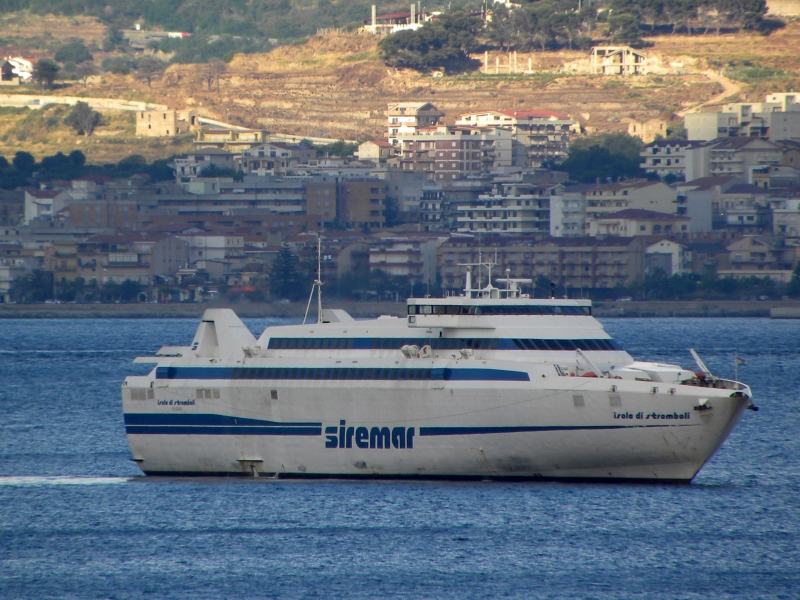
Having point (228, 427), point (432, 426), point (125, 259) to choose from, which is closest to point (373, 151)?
point (125, 259)

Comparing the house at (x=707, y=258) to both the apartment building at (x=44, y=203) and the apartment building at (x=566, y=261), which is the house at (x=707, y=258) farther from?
the apartment building at (x=44, y=203)

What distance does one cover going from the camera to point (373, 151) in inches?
7343

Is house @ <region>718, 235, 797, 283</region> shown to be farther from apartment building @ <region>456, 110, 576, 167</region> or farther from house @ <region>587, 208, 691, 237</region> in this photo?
apartment building @ <region>456, 110, 576, 167</region>

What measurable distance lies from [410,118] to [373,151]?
1077 cm

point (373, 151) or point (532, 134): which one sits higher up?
point (532, 134)

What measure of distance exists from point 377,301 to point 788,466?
3646 inches

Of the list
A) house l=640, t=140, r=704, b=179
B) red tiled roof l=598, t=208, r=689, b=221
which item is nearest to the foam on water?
red tiled roof l=598, t=208, r=689, b=221

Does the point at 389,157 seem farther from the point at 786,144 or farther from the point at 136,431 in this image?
the point at 136,431

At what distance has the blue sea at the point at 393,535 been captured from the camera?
3453 centimetres

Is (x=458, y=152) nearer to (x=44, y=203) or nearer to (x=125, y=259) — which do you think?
(x=44, y=203)

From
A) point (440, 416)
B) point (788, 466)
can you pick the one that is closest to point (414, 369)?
point (440, 416)

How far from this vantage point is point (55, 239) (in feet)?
520

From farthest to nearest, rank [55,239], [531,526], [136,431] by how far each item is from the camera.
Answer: [55,239], [136,431], [531,526]

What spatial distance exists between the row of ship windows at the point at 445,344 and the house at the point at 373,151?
142 meters
